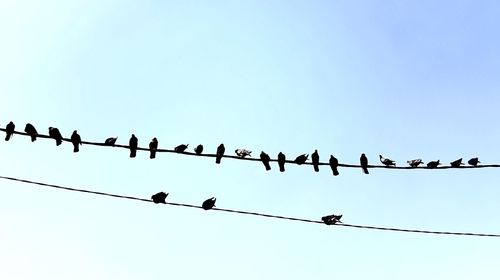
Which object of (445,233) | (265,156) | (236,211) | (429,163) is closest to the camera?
(236,211)

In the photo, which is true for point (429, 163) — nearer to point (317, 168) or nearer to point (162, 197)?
point (317, 168)

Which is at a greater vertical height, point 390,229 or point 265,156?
point 265,156

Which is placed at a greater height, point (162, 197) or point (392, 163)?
point (392, 163)

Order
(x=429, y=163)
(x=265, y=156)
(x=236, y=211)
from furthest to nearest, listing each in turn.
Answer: (x=265, y=156) < (x=429, y=163) < (x=236, y=211)

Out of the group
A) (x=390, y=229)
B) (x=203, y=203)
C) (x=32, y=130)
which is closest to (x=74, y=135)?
(x=32, y=130)

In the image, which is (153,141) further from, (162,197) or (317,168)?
(317,168)

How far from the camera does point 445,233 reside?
453 inches

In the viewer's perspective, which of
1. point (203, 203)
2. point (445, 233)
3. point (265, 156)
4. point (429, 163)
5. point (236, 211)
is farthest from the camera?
point (265, 156)

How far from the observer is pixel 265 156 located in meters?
15.7

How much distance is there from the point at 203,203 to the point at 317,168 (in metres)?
3.25

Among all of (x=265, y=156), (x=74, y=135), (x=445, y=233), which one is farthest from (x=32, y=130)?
(x=445, y=233)

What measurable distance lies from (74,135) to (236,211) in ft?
17.9

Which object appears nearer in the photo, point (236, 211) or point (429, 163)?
point (236, 211)

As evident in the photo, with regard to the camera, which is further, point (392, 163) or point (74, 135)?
point (392, 163)
